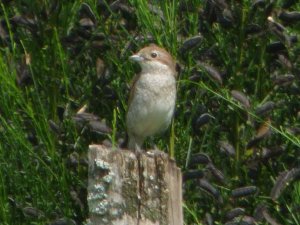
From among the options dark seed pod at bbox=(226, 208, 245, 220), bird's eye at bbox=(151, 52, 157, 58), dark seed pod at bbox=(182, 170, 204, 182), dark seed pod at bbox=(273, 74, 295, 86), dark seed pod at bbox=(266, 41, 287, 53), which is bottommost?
dark seed pod at bbox=(226, 208, 245, 220)

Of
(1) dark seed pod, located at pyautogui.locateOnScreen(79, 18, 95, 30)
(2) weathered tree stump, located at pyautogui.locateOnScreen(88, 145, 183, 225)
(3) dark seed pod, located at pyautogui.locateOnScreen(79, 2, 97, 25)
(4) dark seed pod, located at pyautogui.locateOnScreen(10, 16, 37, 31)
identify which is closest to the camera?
(2) weathered tree stump, located at pyautogui.locateOnScreen(88, 145, 183, 225)

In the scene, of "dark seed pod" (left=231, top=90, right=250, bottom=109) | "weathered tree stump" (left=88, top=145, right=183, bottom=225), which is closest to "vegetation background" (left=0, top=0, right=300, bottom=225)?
"dark seed pod" (left=231, top=90, right=250, bottom=109)

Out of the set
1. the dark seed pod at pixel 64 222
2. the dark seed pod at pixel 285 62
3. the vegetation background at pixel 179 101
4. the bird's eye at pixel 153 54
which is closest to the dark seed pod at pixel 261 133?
the vegetation background at pixel 179 101

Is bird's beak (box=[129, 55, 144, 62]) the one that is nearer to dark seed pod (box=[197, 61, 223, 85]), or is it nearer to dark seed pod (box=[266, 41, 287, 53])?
dark seed pod (box=[197, 61, 223, 85])

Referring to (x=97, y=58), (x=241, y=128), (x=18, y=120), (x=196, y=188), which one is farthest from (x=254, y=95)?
(x=18, y=120)

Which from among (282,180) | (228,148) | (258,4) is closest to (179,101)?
(228,148)

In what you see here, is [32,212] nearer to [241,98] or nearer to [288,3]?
[241,98]
